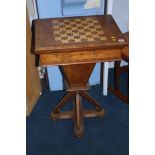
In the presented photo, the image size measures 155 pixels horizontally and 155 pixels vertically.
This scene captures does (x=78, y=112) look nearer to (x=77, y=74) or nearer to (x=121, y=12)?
(x=77, y=74)

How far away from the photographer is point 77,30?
164cm

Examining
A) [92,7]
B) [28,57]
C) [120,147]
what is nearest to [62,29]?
[92,7]

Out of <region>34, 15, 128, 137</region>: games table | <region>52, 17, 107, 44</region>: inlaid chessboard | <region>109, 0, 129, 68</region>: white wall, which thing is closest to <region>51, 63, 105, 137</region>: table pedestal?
<region>34, 15, 128, 137</region>: games table

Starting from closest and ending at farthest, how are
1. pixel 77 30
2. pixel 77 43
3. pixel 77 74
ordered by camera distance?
pixel 77 43
pixel 77 30
pixel 77 74

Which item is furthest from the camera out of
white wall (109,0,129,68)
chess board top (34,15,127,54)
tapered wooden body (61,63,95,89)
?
white wall (109,0,129,68)

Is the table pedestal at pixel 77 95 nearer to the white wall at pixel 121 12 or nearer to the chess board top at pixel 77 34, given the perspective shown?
the chess board top at pixel 77 34

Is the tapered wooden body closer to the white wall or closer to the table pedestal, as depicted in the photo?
the table pedestal

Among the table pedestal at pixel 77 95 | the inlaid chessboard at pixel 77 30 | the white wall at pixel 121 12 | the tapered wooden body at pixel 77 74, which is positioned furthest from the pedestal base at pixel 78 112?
the white wall at pixel 121 12

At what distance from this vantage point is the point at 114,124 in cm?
209

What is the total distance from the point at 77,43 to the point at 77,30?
17 centimetres

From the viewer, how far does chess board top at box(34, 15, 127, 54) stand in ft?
4.88

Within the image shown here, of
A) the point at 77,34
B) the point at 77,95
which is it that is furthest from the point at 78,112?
the point at 77,34

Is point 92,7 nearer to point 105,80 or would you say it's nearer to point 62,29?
point 62,29
